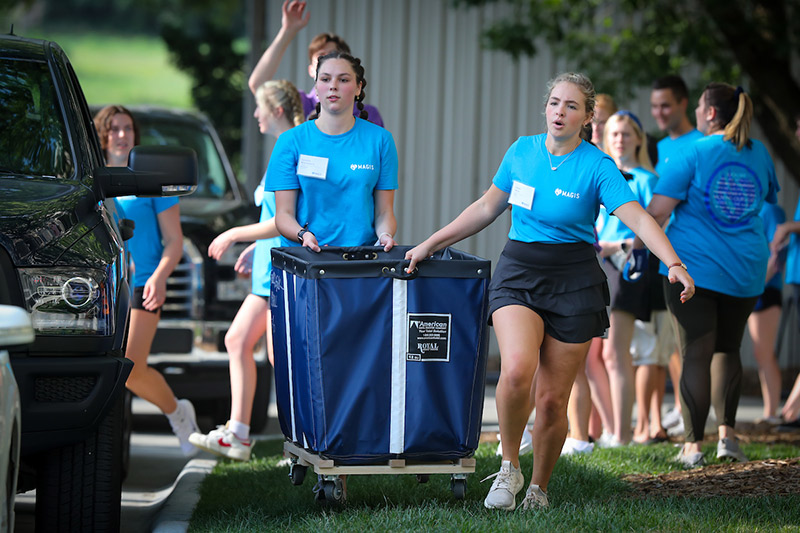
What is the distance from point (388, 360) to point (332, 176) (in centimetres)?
109

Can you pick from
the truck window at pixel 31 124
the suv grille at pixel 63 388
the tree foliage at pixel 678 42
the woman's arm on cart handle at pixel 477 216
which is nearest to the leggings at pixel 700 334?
the woman's arm on cart handle at pixel 477 216

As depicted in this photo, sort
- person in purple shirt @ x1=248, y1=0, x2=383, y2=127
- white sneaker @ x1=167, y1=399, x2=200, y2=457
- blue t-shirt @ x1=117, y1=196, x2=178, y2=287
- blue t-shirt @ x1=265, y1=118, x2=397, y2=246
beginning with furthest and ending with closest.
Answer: white sneaker @ x1=167, y1=399, x2=200, y2=457 < blue t-shirt @ x1=117, y1=196, x2=178, y2=287 < person in purple shirt @ x1=248, y1=0, x2=383, y2=127 < blue t-shirt @ x1=265, y1=118, x2=397, y2=246

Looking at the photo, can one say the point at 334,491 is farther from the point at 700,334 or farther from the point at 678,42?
the point at 678,42

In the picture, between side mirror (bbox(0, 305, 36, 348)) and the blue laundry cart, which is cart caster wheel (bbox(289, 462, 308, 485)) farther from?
→ side mirror (bbox(0, 305, 36, 348))

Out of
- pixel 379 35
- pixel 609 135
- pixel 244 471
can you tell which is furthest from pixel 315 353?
pixel 379 35

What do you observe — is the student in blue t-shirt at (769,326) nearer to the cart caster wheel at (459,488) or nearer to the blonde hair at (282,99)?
the blonde hair at (282,99)

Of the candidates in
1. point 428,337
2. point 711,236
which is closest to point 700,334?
point 711,236

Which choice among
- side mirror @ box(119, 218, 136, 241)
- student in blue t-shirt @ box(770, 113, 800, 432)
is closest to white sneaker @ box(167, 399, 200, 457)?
side mirror @ box(119, 218, 136, 241)

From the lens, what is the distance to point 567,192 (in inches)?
213

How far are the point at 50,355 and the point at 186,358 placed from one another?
3833mm

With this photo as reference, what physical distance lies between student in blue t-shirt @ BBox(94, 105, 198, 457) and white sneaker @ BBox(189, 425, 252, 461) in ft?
1.70

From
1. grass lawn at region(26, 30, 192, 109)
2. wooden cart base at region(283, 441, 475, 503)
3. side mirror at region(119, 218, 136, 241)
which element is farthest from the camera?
grass lawn at region(26, 30, 192, 109)

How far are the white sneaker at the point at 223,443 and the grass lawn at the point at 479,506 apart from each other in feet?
0.39

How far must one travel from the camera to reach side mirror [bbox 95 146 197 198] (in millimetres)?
5629
